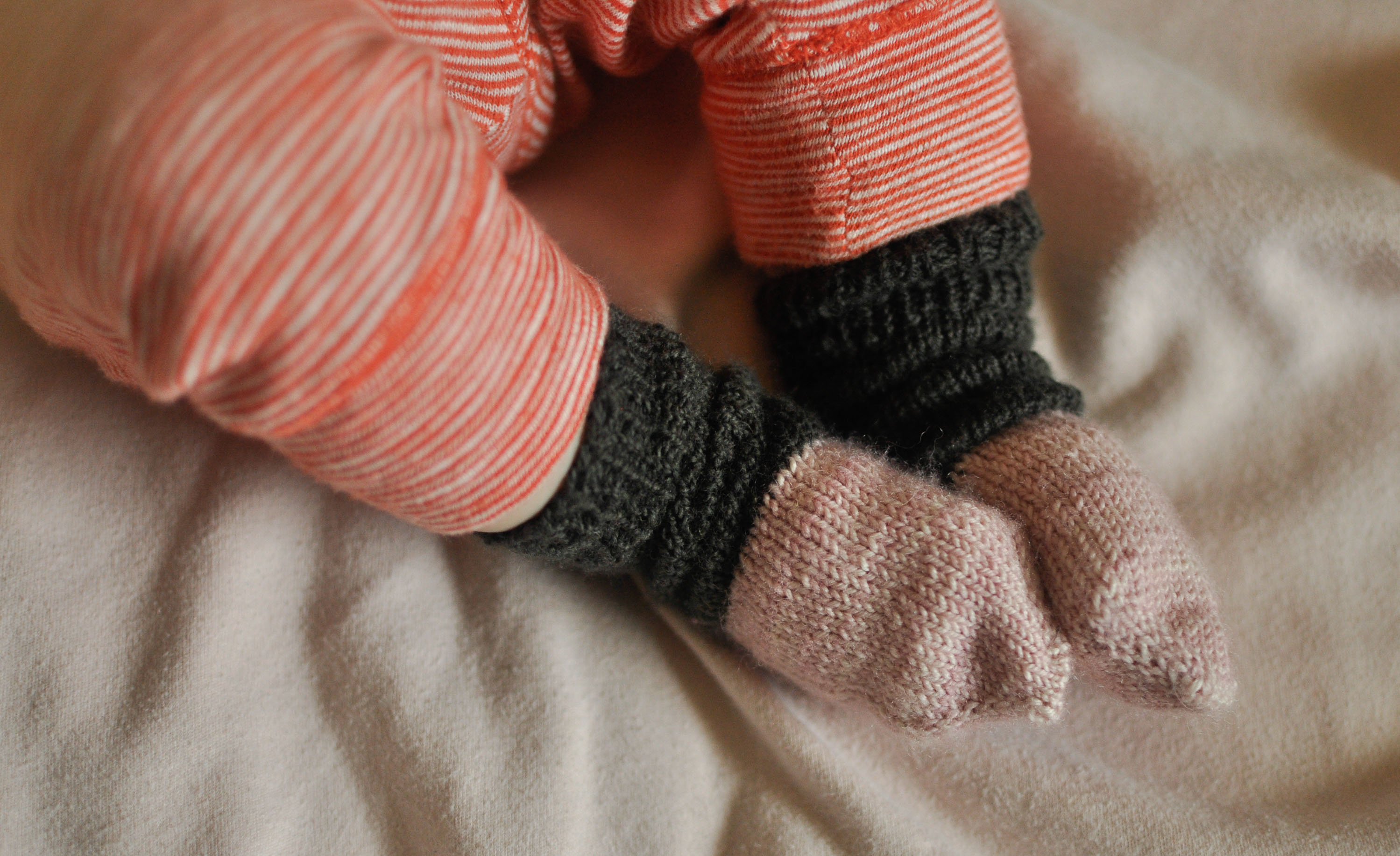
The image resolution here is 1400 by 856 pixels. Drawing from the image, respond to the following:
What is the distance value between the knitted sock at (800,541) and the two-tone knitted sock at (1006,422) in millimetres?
31

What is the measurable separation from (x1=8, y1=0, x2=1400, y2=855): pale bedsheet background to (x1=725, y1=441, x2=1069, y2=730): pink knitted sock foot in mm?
→ 119

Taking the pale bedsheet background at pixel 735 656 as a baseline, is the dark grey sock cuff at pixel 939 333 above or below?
above

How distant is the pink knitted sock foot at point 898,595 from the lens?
0.50m

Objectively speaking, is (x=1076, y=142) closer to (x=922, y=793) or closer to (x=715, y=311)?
(x=715, y=311)

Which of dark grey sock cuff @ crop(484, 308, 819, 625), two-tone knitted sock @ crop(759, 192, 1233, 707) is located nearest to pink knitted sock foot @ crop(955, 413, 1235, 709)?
two-tone knitted sock @ crop(759, 192, 1233, 707)

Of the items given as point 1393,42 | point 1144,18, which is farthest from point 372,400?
point 1393,42

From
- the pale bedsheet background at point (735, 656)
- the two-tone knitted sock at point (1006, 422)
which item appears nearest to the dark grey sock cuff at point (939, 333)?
the two-tone knitted sock at point (1006, 422)

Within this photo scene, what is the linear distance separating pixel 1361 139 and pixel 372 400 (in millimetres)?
800

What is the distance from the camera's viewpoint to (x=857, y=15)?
1.77 feet

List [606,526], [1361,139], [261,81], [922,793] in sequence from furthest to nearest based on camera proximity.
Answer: [1361,139] → [922,793] → [606,526] → [261,81]

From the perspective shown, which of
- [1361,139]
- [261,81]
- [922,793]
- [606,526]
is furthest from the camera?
[1361,139]

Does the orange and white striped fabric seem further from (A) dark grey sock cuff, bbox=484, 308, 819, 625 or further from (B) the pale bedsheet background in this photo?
(B) the pale bedsheet background

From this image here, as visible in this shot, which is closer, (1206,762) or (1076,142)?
(1206,762)

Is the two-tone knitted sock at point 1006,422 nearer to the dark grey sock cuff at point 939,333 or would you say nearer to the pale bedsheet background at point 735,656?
the dark grey sock cuff at point 939,333
